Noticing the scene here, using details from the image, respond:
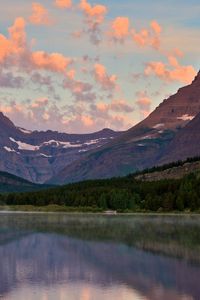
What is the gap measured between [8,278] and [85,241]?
4760cm

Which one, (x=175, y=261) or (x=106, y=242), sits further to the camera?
(x=106, y=242)

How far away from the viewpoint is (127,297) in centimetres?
5956

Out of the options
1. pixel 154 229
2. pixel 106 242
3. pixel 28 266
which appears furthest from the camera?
pixel 154 229

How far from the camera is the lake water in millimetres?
62250

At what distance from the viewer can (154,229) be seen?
14338 centimetres

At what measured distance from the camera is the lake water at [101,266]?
62.2 meters

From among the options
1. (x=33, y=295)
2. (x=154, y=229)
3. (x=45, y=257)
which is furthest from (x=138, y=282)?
Result: (x=154, y=229)

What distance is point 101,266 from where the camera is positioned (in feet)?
270

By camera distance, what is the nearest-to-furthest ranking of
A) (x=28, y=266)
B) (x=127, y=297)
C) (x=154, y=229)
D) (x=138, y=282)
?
(x=127, y=297) → (x=138, y=282) → (x=28, y=266) → (x=154, y=229)

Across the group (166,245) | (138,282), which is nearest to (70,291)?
(138,282)

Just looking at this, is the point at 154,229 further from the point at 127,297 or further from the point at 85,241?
the point at 127,297

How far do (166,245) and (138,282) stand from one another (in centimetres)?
3922

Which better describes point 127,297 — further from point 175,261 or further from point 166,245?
point 166,245

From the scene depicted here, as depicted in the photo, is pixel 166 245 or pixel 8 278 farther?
pixel 166 245
